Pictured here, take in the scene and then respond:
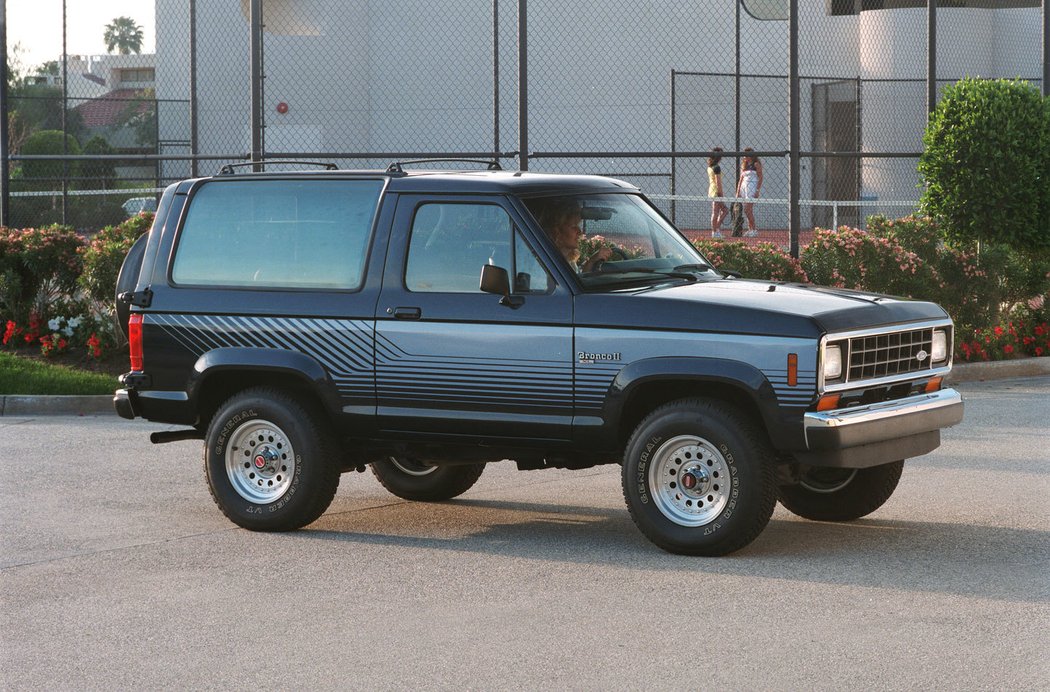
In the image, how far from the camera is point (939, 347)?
29.0 feet

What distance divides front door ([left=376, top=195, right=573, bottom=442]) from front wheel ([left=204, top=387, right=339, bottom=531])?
1.58 feet

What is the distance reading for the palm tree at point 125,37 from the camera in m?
141

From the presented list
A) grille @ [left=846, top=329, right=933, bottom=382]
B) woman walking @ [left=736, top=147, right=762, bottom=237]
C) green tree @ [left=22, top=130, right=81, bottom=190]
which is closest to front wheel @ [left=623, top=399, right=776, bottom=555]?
grille @ [left=846, top=329, right=933, bottom=382]

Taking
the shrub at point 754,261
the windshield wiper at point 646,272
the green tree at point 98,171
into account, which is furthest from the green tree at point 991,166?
the green tree at point 98,171

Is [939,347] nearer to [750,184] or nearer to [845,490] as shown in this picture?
[845,490]

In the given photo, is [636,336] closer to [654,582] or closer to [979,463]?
[654,582]

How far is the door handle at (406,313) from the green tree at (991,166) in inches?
426

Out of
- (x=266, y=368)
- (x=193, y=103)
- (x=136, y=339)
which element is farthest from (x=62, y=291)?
(x=266, y=368)

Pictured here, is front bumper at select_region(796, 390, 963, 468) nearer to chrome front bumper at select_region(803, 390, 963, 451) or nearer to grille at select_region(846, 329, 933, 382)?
chrome front bumper at select_region(803, 390, 963, 451)

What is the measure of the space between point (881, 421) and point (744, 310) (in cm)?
92

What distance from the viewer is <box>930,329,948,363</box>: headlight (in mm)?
8758

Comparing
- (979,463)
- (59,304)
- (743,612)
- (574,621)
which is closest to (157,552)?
(574,621)

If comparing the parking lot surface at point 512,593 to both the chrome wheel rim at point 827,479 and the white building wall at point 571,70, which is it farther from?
the white building wall at point 571,70

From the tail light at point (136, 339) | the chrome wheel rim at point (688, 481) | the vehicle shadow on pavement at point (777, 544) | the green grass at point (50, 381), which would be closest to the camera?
the vehicle shadow on pavement at point (777, 544)
